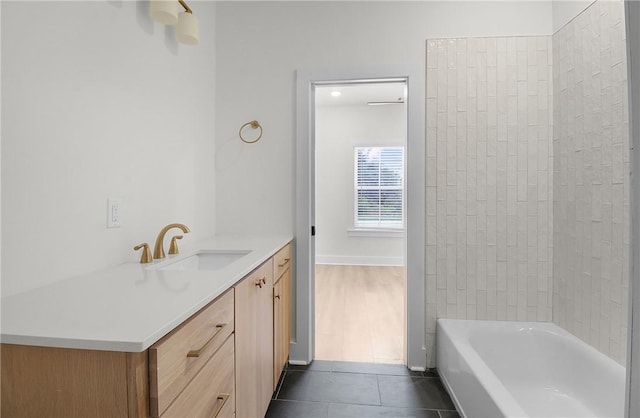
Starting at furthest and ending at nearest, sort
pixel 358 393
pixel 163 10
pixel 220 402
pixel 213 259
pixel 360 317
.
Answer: pixel 360 317 → pixel 358 393 → pixel 213 259 → pixel 163 10 → pixel 220 402

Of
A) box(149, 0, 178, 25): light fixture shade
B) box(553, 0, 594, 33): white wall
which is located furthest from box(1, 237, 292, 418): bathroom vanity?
box(553, 0, 594, 33): white wall

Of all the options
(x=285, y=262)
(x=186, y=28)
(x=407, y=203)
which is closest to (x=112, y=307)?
(x=285, y=262)

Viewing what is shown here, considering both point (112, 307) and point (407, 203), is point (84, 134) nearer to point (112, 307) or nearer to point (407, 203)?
point (112, 307)

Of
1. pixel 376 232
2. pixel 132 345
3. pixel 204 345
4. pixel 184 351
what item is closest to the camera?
pixel 132 345

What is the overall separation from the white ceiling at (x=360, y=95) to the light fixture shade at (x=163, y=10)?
9.46 ft

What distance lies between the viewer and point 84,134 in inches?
47.2

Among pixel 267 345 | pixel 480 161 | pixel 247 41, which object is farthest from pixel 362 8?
pixel 267 345

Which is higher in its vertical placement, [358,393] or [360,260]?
[360,260]

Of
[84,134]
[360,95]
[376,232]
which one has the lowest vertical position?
[376,232]

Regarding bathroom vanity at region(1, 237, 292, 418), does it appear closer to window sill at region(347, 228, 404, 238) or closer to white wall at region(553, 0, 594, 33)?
white wall at region(553, 0, 594, 33)

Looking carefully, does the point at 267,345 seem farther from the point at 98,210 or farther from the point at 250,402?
the point at 98,210

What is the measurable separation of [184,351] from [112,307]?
23cm

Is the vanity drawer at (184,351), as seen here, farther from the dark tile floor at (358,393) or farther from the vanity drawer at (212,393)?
the dark tile floor at (358,393)

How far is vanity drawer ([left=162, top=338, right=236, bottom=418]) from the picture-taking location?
837 millimetres
